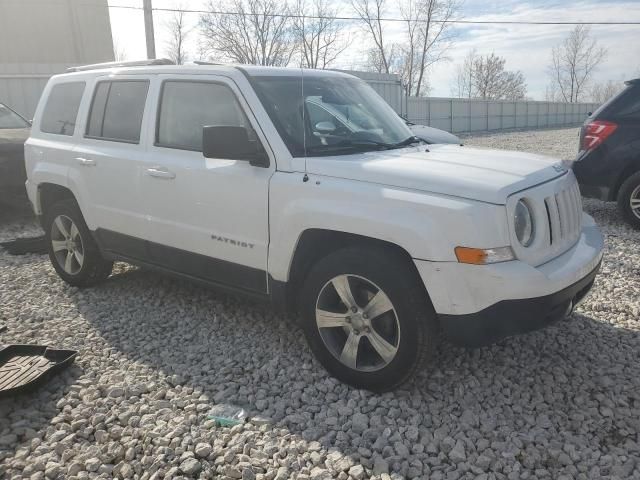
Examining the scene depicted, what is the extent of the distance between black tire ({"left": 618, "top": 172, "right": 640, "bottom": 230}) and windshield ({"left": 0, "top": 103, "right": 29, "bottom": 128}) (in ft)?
28.3

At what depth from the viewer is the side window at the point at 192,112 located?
3.82 meters

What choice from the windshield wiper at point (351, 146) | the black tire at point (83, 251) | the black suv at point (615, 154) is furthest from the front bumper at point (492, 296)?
the black suv at point (615, 154)

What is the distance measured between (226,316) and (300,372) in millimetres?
1128

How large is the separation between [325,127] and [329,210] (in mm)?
836

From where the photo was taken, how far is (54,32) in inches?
1297

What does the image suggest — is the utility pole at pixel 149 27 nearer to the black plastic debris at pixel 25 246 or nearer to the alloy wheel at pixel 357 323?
the black plastic debris at pixel 25 246

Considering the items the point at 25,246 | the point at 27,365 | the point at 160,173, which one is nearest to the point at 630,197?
the point at 160,173

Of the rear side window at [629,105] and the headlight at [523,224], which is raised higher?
the rear side window at [629,105]

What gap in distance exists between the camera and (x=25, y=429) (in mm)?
3076

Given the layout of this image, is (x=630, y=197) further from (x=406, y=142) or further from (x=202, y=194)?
(x=202, y=194)

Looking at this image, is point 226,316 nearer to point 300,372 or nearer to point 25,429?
point 300,372

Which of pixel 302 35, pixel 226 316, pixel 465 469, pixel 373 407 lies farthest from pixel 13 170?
pixel 302 35

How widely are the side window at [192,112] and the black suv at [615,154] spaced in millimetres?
5077

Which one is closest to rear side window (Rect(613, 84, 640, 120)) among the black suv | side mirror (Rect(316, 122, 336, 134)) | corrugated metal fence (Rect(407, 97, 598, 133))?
the black suv
